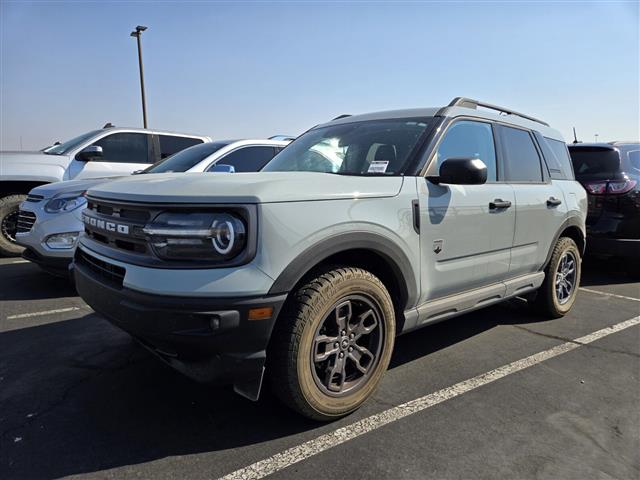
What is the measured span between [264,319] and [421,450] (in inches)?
41.2

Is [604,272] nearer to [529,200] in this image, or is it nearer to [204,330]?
[529,200]

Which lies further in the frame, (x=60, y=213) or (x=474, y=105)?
(x=60, y=213)

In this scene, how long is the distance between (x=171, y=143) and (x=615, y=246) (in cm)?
673

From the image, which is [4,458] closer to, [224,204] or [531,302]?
[224,204]

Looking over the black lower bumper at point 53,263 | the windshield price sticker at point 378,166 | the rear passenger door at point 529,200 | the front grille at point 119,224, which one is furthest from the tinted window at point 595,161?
the black lower bumper at point 53,263

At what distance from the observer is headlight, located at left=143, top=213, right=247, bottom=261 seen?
2.16 m

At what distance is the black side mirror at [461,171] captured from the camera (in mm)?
2852

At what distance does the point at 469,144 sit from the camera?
350cm

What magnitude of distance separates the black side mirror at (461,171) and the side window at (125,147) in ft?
20.1

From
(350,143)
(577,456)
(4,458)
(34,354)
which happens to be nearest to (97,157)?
(34,354)

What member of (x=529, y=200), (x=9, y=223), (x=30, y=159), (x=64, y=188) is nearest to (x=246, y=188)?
(x=529, y=200)

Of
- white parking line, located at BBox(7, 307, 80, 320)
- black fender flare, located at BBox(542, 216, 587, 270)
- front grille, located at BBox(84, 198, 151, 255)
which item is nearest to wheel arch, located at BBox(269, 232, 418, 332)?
front grille, located at BBox(84, 198, 151, 255)

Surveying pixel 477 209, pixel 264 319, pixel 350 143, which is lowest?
pixel 264 319

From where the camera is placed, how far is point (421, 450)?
2.39m
